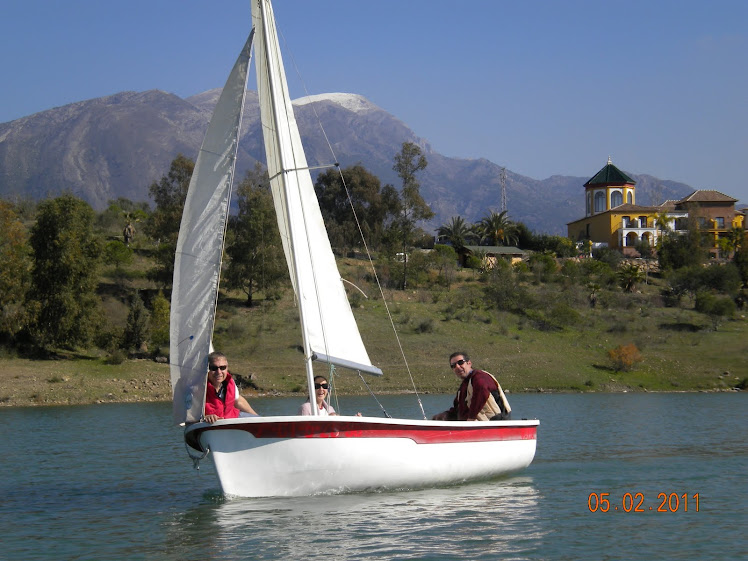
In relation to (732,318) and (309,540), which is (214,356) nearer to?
(309,540)

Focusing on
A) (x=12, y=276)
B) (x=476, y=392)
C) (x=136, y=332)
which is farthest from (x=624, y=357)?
(x=476, y=392)

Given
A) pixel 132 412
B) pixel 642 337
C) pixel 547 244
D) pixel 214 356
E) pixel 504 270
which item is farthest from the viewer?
pixel 547 244

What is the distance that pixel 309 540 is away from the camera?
44.1 feet

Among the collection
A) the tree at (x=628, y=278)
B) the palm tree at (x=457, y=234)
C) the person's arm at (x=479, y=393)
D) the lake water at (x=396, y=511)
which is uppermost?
the palm tree at (x=457, y=234)

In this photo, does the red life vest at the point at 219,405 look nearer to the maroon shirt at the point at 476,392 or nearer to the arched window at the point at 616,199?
the maroon shirt at the point at 476,392

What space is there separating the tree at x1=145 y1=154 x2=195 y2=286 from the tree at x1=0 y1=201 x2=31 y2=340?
940 centimetres

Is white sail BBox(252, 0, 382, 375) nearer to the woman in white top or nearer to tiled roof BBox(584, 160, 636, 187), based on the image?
the woman in white top

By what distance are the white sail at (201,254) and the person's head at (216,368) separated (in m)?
0.25

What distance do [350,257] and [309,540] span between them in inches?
2834

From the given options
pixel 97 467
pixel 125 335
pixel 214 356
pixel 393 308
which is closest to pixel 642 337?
pixel 393 308

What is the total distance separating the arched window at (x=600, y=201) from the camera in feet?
381

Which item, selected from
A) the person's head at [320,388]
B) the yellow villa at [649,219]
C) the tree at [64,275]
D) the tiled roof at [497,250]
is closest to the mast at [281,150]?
the person's head at [320,388]

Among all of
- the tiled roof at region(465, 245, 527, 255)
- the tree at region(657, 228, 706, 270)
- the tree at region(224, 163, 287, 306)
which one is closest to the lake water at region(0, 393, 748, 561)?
the tree at region(224, 163, 287, 306)

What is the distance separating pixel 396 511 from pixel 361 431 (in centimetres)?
138
